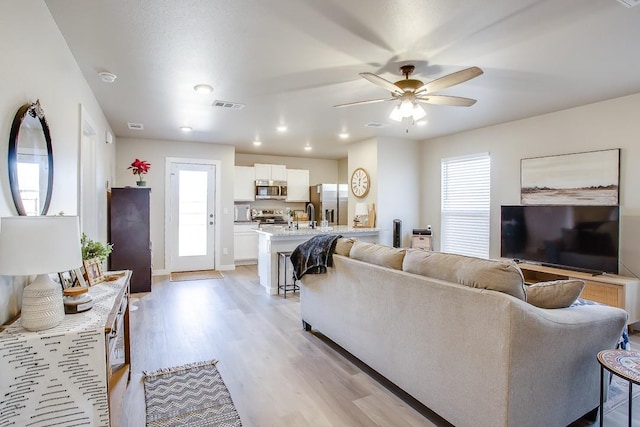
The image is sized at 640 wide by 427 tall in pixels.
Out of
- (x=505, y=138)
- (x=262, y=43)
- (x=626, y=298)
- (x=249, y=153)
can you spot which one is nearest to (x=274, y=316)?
(x=262, y=43)

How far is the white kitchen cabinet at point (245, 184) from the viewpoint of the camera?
24.9 ft

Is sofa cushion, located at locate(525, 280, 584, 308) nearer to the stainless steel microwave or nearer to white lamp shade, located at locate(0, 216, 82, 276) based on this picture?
white lamp shade, located at locate(0, 216, 82, 276)

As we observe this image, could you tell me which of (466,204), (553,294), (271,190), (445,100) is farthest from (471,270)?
(271,190)

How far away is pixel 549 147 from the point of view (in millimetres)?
4574

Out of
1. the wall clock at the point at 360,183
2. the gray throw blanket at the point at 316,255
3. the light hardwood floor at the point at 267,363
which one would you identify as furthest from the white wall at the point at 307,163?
the gray throw blanket at the point at 316,255

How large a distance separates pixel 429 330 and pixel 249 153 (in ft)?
22.2

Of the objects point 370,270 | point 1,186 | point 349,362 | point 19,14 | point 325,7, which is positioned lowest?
point 349,362

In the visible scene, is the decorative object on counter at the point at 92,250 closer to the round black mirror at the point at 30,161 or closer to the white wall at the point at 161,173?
the round black mirror at the point at 30,161

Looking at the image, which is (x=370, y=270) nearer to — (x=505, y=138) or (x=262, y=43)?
(x=262, y=43)

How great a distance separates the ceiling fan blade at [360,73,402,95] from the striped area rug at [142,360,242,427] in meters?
2.50

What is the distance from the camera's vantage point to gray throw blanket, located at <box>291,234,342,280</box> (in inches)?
122

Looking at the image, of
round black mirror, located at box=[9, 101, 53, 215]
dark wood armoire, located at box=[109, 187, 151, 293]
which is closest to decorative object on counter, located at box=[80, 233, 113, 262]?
round black mirror, located at box=[9, 101, 53, 215]

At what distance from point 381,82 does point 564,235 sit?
3080 millimetres

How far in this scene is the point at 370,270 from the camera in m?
2.55
